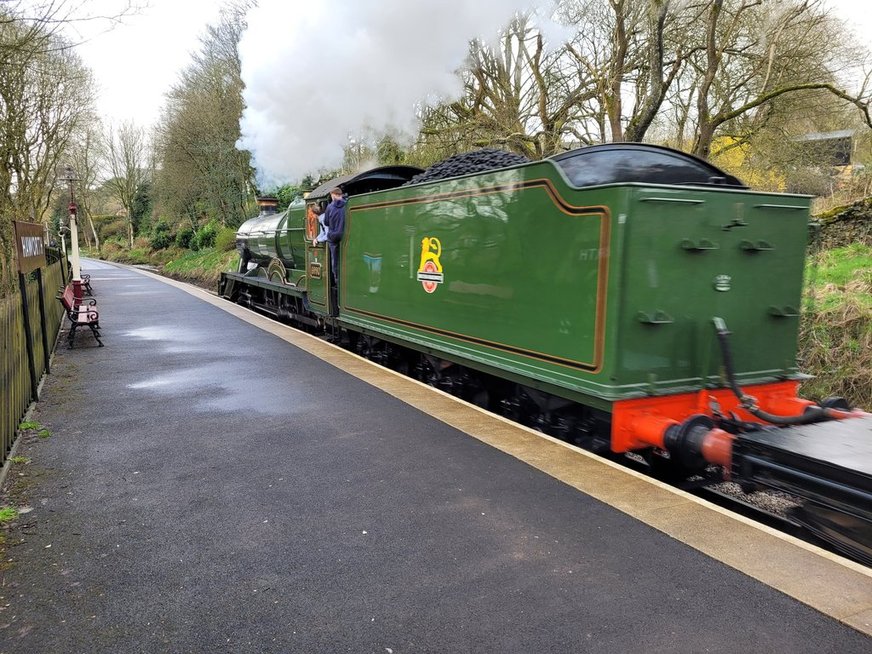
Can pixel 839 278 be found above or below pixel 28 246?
below

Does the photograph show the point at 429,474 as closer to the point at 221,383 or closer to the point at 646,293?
the point at 646,293

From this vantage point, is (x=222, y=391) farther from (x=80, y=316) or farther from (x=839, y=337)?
(x=839, y=337)

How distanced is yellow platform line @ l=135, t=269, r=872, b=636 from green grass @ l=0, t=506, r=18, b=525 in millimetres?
2976

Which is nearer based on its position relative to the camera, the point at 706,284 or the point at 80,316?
the point at 706,284

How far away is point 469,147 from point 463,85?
4.89 ft

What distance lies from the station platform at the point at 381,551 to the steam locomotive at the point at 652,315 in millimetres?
348

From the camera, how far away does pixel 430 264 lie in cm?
576

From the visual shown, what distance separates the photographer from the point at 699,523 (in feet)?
10.2

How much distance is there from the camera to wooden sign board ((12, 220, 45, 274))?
5113mm

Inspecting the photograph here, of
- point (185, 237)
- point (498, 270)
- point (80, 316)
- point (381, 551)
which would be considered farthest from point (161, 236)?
point (381, 551)

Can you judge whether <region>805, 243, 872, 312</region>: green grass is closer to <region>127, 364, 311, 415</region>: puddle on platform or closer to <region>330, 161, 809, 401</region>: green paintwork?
<region>330, 161, 809, 401</region>: green paintwork

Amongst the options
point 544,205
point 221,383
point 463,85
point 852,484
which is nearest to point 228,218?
point 463,85

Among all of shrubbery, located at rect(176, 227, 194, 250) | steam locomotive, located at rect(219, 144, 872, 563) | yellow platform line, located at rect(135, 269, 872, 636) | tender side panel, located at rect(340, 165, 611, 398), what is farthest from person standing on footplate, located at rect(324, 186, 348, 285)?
shrubbery, located at rect(176, 227, 194, 250)

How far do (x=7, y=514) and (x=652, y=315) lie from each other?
3.98 m
